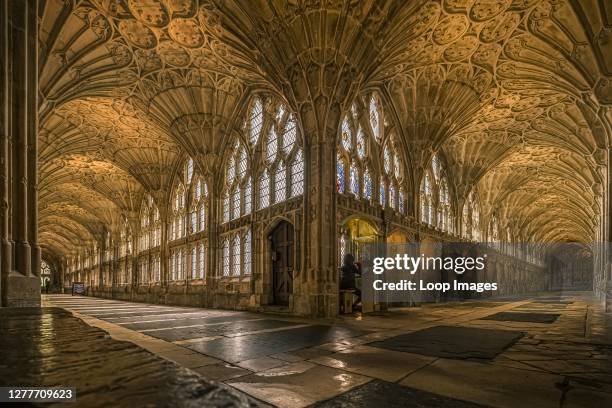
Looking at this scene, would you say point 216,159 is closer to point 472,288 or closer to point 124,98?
point 124,98

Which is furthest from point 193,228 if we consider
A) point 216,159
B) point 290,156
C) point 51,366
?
point 51,366

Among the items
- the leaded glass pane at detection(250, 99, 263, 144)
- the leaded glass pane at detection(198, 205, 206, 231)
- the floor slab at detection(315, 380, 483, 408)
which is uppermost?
the leaded glass pane at detection(250, 99, 263, 144)

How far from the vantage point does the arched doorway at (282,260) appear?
1673cm

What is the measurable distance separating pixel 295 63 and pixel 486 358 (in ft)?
38.5

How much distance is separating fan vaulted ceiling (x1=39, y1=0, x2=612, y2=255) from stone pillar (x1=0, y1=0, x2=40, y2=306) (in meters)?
8.52

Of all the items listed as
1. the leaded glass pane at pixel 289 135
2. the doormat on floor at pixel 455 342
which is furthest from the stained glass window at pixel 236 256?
the doormat on floor at pixel 455 342

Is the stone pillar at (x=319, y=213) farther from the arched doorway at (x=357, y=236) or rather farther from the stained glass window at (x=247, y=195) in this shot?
the stained glass window at (x=247, y=195)

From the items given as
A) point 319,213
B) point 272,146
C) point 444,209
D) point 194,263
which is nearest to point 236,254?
point 194,263

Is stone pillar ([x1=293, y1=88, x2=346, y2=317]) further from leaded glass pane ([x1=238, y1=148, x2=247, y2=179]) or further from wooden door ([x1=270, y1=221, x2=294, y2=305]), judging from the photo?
leaded glass pane ([x1=238, y1=148, x2=247, y2=179])

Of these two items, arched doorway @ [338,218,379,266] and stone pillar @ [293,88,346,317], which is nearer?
stone pillar @ [293,88,346,317]

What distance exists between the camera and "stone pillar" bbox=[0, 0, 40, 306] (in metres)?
5.20

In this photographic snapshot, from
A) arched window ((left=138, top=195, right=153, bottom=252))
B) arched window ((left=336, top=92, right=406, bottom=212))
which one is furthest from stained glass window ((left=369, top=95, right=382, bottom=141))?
arched window ((left=138, top=195, right=153, bottom=252))

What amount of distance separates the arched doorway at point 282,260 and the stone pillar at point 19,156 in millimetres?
11219

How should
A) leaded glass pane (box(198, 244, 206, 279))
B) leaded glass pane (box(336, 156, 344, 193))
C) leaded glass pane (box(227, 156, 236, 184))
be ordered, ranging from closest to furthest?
leaded glass pane (box(336, 156, 344, 193)), leaded glass pane (box(227, 156, 236, 184)), leaded glass pane (box(198, 244, 206, 279))
